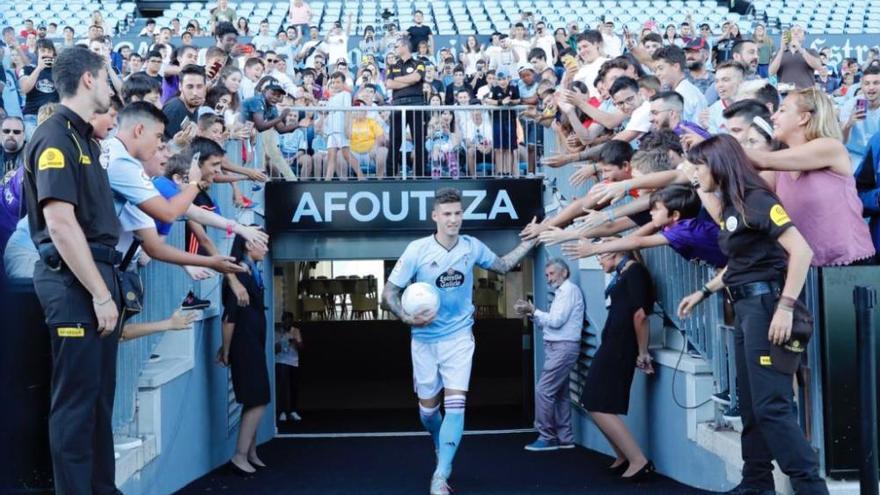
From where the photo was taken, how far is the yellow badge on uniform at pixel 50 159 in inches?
173

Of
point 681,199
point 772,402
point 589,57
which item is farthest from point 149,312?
point 589,57

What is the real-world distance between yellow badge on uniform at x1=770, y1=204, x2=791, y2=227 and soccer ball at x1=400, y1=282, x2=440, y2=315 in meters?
2.94

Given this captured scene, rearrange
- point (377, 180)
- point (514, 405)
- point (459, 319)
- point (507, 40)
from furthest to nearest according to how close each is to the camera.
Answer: point (507, 40) < point (514, 405) < point (377, 180) < point (459, 319)

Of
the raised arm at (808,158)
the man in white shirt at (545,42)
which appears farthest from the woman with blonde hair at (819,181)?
the man in white shirt at (545,42)

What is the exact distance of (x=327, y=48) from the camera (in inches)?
748

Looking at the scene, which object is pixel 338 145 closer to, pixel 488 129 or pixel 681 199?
pixel 488 129

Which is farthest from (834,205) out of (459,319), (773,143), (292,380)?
(292,380)

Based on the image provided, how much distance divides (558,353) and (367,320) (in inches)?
353

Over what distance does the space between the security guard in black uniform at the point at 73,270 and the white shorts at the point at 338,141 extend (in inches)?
343

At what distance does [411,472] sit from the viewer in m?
8.96

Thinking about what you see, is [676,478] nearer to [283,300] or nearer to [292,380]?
[292,380]

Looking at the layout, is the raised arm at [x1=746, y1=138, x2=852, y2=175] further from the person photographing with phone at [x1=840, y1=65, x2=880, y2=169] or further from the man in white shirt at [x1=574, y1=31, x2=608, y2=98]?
the man in white shirt at [x1=574, y1=31, x2=608, y2=98]

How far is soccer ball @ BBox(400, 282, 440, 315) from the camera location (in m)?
7.15

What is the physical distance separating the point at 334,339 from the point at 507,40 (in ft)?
21.6
